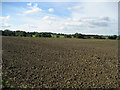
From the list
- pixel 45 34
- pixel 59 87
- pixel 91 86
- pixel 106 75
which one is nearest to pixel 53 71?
pixel 59 87

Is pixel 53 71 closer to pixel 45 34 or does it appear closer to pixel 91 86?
pixel 91 86

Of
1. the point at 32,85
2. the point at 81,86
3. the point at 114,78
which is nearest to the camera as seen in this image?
the point at 32,85

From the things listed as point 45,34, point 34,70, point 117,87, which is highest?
point 45,34

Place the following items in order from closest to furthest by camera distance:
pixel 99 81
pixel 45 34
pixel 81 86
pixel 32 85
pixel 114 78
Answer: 1. pixel 32 85
2. pixel 81 86
3. pixel 99 81
4. pixel 114 78
5. pixel 45 34

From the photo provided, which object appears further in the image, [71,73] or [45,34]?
[45,34]

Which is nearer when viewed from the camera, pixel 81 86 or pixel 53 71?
pixel 81 86

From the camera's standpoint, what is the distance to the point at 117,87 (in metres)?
5.43

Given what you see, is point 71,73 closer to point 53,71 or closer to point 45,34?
point 53,71

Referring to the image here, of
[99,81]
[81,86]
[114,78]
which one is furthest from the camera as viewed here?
[114,78]

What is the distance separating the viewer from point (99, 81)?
19.2 ft

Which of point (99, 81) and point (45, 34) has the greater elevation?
point (45, 34)

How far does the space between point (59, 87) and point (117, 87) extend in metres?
2.51

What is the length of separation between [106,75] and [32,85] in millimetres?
3889

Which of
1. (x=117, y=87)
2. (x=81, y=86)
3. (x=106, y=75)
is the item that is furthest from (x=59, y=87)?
(x=106, y=75)
